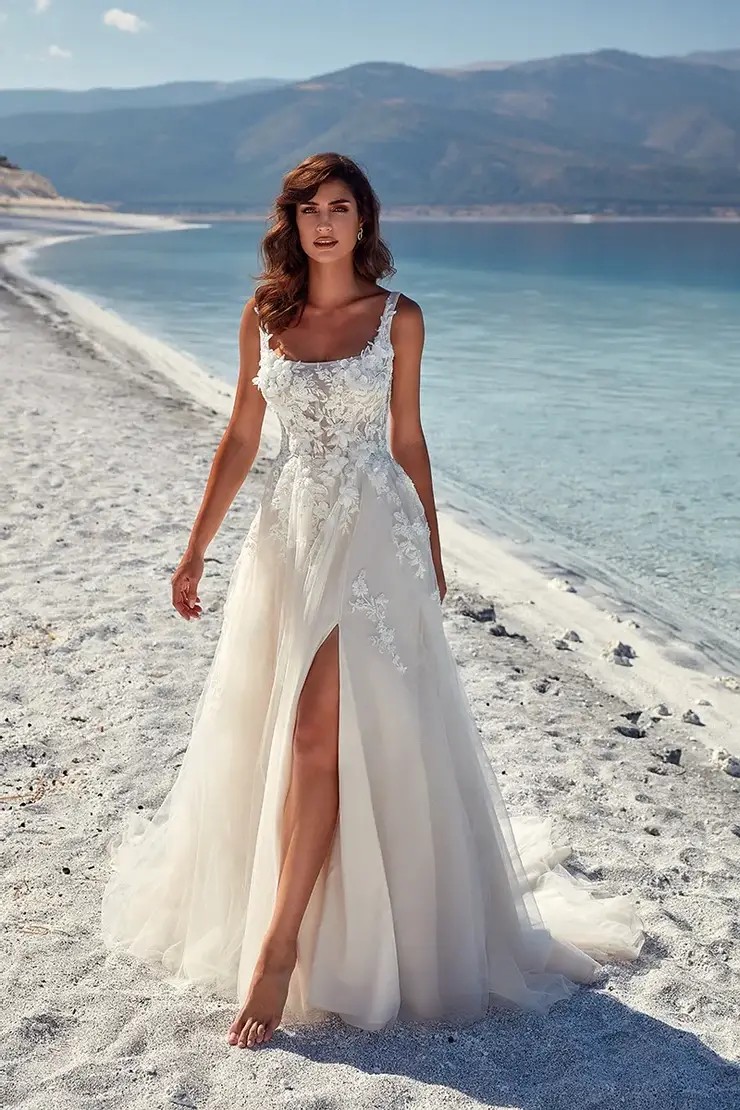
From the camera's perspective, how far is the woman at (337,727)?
281 cm

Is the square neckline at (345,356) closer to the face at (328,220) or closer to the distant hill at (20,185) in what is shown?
the face at (328,220)

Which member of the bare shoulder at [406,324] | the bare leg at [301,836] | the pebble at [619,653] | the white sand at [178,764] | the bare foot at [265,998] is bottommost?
the pebble at [619,653]

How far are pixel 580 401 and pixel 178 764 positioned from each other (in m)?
12.6

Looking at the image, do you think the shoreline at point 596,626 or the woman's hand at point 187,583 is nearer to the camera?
the woman's hand at point 187,583

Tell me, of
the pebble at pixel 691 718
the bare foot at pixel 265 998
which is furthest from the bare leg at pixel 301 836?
the pebble at pixel 691 718

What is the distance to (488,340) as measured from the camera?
22969 mm

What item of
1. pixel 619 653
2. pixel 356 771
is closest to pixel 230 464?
pixel 356 771

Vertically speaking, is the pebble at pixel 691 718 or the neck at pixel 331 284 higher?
the neck at pixel 331 284

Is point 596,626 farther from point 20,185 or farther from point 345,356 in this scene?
point 20,185

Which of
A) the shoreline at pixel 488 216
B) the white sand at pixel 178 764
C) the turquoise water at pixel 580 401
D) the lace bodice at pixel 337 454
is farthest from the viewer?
the shoreline at pixel 488 216

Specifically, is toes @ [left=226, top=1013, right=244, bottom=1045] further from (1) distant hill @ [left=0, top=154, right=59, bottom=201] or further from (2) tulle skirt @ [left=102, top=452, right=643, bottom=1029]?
(1) distant hill @ [left=0, top=154, right=59, bottom=201]

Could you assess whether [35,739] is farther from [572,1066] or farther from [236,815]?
[572,1066]

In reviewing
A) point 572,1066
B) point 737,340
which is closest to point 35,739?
point 572,1066

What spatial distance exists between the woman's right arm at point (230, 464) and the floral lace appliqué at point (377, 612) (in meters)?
0.50
